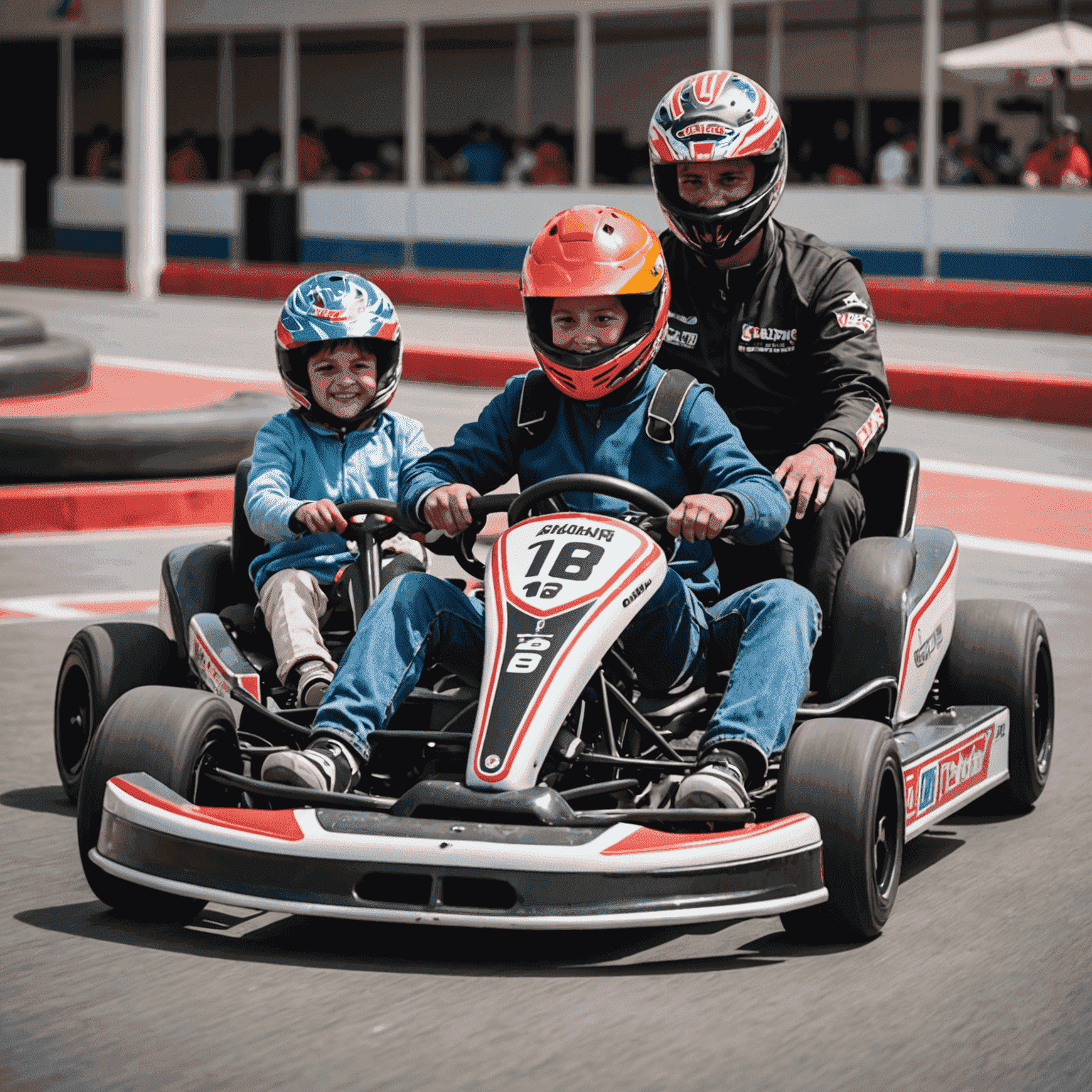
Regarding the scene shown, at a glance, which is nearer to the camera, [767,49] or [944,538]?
[944,538]

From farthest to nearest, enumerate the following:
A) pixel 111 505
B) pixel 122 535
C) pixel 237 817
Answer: pixel 111 505 < pixel 122 535 < pixel 237 817

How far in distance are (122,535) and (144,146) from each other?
14.4 m

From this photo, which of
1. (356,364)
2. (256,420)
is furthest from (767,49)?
(356,364)

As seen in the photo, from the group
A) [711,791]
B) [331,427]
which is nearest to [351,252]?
[331,427]

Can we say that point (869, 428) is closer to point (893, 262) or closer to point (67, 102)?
point (893, 262)

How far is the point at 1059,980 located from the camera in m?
3.86

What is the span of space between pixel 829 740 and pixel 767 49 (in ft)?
67.3

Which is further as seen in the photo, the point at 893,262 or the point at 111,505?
the point at 893,262

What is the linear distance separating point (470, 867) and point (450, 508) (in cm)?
112

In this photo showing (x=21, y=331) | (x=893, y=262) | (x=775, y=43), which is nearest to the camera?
(x=21, y=331)

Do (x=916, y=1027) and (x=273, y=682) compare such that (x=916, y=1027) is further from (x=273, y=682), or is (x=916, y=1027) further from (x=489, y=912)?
(x=273, y=682)

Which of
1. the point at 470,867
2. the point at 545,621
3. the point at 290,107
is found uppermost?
the point at 290,107

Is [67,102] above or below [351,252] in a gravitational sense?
above

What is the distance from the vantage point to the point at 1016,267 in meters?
21.2
